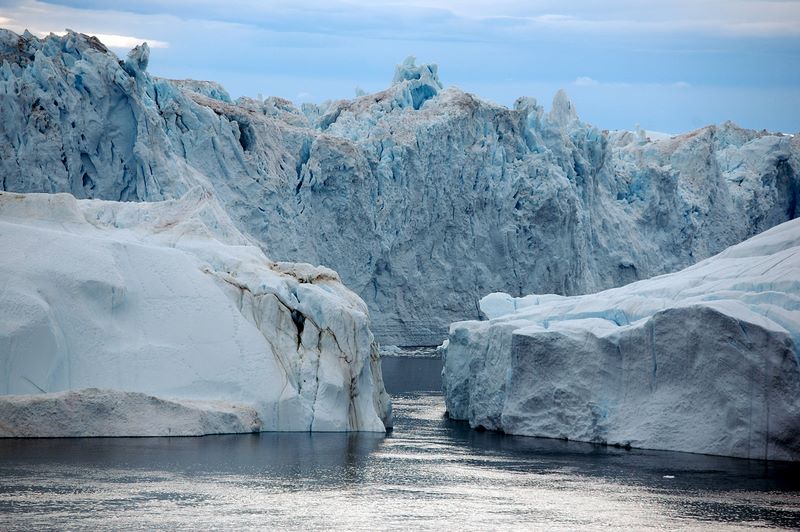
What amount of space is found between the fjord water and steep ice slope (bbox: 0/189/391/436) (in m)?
→ 0.38

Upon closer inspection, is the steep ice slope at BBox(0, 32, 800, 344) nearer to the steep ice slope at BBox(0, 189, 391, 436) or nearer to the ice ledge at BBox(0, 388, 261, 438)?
the steep ice slope at BBox(0, 189, 391, 436)

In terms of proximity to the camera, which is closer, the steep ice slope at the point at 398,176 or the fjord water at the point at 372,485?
the fjord water at the point at 372,485

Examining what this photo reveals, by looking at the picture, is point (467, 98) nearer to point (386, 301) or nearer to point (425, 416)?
point (386, 301)

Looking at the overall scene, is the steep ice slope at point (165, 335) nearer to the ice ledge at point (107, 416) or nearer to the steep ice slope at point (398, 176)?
the ice ledge at point (107, 416)

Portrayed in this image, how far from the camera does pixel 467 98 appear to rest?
3553 centimetres

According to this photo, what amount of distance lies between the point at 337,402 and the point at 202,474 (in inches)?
160

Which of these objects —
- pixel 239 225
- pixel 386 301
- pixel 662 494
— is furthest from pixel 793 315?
pixel 386 301

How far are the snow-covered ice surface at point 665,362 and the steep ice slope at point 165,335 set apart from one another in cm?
207

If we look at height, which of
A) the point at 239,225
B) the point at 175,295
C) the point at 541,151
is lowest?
the point at 175,295

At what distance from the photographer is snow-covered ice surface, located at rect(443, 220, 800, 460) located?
47.2 feet

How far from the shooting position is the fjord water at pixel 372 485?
9891 millimetres

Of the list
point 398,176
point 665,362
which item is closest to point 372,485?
point 665,362

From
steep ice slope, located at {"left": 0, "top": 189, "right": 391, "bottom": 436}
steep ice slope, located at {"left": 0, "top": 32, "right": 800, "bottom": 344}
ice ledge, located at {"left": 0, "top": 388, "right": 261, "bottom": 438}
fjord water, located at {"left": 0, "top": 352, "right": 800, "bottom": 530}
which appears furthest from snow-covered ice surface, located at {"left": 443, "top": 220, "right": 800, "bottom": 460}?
steep ice slope, located at {"left": 0, "top": 32, "right": 800, "bottom": 344}

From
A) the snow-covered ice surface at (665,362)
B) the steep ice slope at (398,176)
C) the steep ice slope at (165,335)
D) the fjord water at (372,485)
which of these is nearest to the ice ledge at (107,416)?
the steep ice slope at (165,335)
